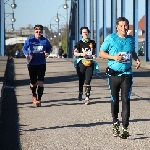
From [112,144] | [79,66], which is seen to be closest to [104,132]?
[112,144]

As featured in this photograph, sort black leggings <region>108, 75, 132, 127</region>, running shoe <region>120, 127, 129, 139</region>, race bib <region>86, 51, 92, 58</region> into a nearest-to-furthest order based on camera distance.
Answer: running shoe <region>120, 127, 129, 139</region>, black leggings <region>108, 75, 132, 127</region>, race bib <region>86, 51, 92, 58</region>

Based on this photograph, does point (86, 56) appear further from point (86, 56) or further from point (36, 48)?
point (36, 48)

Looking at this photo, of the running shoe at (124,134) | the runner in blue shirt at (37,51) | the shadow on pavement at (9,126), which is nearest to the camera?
the shadow on pavement at (9,126)

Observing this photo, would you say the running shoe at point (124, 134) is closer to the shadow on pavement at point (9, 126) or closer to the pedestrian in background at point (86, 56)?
the shadow on pavement at point (9, 126)

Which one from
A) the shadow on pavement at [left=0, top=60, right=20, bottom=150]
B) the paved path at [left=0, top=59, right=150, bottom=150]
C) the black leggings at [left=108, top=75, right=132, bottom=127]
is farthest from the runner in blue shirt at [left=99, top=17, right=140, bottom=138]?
the shadow on pavement at [left=0, top=60, right=20, bottom=150]

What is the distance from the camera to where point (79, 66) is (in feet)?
39.5

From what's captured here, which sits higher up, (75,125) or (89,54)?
(89,54)

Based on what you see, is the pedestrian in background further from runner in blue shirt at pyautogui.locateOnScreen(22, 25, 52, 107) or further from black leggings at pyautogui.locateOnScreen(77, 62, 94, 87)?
runner in blue shirt at pyautogui.locateOnScreen(22, 25, 52, 107)

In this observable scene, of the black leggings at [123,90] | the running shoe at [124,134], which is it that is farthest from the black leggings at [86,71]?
the running shoe at [124,134]

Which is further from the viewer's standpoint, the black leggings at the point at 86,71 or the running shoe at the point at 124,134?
the black leggings at the point at 86,71

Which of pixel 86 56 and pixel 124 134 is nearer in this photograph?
pixel 124 134

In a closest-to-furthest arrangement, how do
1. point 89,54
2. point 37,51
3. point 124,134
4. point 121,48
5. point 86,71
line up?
point 124,134 < point 121,48 < point 37,51 < point 89,54 < point 86,71

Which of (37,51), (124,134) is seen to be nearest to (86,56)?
(37,51)

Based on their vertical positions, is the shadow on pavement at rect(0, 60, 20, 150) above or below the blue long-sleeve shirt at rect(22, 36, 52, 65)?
below
